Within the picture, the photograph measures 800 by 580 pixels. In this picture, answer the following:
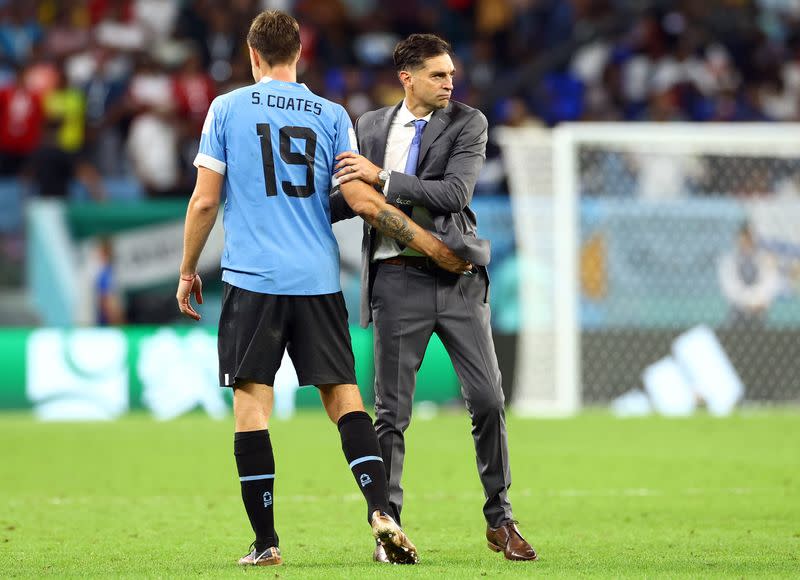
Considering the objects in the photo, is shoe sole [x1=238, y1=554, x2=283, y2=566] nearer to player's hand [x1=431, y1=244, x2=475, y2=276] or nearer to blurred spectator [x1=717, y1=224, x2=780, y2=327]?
player's hand [x1=431, y1=244, x2=475, y2=276]

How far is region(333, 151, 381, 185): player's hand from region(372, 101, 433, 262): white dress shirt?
0.32m

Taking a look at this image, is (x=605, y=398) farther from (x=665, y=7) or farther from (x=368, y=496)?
(x=368, y=496)

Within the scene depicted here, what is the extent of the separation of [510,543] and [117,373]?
988 cm

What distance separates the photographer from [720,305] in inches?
593

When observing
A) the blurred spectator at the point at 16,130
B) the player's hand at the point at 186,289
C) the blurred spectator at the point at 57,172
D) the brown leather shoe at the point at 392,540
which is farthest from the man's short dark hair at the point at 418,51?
the blurred spectator at the point at 16,130

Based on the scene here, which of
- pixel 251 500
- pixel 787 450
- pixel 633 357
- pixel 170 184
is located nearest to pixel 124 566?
pixel 251 500

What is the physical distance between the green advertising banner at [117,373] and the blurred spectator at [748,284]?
2999 millimetres

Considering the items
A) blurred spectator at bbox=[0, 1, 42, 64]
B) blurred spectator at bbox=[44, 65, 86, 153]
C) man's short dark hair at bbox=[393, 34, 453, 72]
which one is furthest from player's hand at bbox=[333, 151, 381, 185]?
blurred spectator at bbox=[0, 1, 42, 64]

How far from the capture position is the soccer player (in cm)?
581

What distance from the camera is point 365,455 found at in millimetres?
5863

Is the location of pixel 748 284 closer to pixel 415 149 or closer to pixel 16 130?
pixel 16 130

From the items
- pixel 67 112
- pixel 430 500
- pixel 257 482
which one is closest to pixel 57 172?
pixel 67 112

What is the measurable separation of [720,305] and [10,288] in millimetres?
7475

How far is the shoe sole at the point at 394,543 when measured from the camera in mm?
5652
